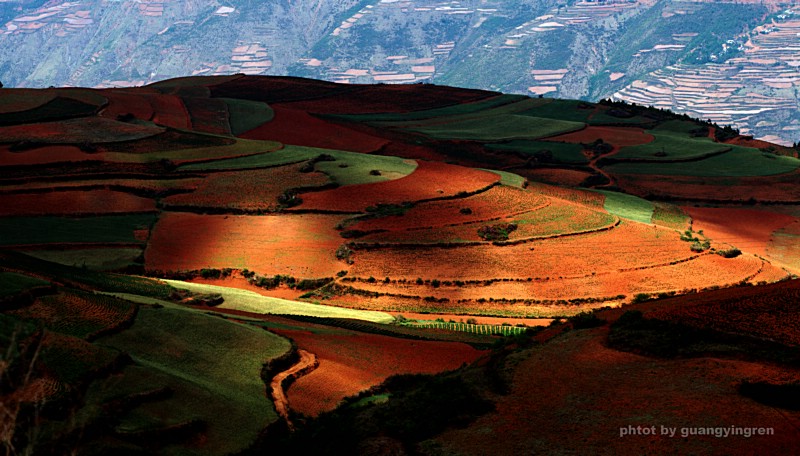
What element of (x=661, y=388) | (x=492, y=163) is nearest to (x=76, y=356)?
(x=661, y=388)

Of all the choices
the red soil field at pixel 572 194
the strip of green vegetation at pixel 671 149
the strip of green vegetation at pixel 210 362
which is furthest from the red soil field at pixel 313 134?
the strip of green vegetation at pixel 210 362

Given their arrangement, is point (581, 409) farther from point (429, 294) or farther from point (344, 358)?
point (429, 294)

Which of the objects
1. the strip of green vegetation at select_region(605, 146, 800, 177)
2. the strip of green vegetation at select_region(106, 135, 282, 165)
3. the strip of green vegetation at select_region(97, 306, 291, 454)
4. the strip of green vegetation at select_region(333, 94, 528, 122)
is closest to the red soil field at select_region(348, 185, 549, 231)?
the strip of green vegetation at select_region(106, 135, 282, 165)

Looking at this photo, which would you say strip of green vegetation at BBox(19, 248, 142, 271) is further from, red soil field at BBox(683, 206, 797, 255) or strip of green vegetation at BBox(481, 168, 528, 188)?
red soil field at BBox(683, 206, 797, 255)

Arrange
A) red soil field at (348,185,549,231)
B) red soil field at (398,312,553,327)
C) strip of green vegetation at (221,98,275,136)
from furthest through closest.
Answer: strip of green vegetation at (221,98,275,136), red soil field at (348,185,549,231), red soil field at (398,312,553,327)

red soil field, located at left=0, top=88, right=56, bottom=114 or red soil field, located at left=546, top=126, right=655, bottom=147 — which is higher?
red soil field, located at left=0, top=88, right=56, bottom=114

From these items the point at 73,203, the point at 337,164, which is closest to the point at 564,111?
the point at 337,164

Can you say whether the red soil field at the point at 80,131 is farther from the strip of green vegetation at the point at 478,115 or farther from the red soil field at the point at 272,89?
the red soil field at the point at 272,89
